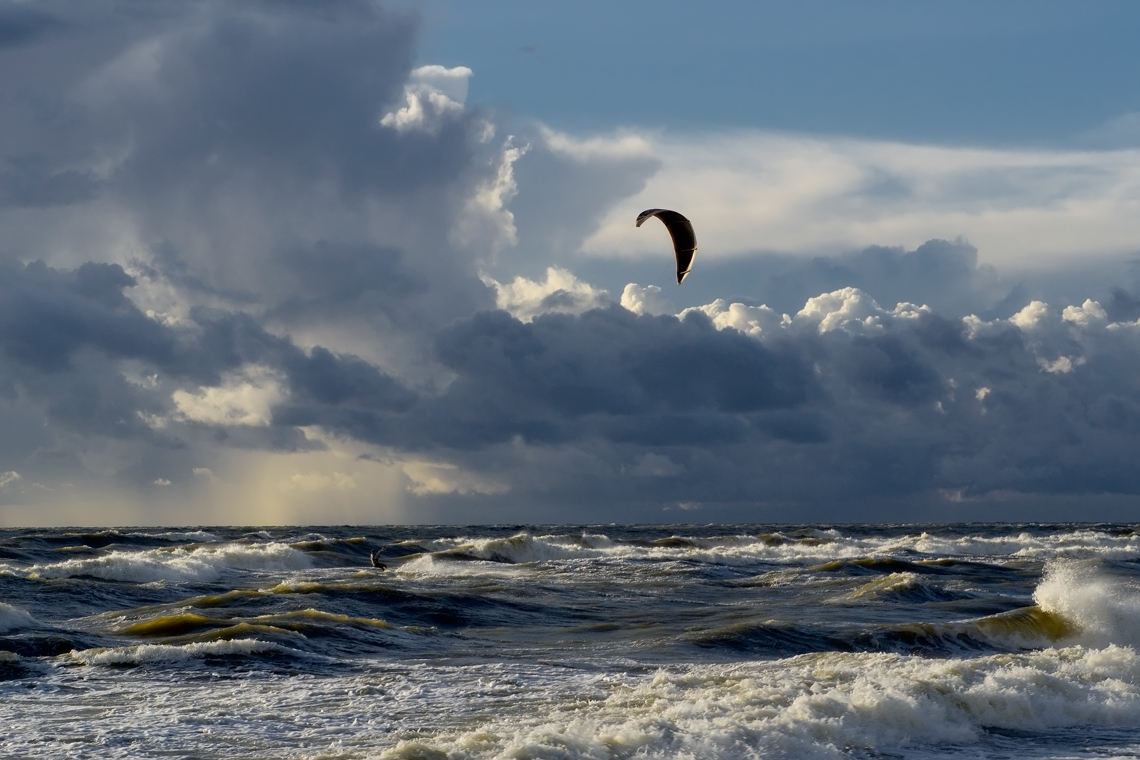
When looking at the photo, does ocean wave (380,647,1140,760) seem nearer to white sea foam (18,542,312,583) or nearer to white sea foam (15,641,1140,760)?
white sea foam (15,641,1140,760)

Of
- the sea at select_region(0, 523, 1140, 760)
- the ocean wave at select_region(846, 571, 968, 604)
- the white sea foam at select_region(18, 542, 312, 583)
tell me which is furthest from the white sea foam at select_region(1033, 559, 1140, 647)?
the white sea foam at select_region(18, 542, 312, 583)

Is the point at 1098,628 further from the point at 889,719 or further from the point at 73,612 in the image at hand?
the point at 73,612

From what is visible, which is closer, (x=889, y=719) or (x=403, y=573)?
(x=889, y=719)

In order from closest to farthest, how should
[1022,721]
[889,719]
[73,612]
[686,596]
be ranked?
[889,719]
[1022,721]
[73,612]
[686,596]

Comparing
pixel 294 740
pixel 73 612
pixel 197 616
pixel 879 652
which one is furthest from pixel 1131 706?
pixel 73 612

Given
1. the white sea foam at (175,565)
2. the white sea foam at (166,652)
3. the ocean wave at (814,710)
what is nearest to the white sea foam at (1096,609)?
Answer: the ocean wave at (814,710)

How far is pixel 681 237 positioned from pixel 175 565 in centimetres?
1969

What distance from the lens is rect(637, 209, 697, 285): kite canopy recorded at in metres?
26.1

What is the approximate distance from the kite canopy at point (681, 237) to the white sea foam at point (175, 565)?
17767mm

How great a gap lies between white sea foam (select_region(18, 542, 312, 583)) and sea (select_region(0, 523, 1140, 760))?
1.40 m

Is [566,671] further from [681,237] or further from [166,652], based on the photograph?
[681,237]

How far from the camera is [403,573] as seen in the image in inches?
1437

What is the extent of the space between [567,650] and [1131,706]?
8.40 metres

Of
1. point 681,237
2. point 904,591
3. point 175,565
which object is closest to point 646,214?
point 681,237
